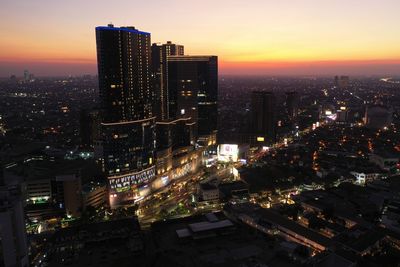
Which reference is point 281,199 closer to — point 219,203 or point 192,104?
point 219,203

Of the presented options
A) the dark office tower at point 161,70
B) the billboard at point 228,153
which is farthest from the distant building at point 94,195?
the billboard at point 228,153

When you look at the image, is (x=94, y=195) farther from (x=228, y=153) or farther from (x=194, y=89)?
(x=194, y=89)

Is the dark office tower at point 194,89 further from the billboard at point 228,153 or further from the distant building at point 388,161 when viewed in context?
the distant building at point 388,161

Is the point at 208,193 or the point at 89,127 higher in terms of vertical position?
the point at 89,127

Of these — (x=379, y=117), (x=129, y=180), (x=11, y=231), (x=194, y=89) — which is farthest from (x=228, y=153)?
(x=379, y=117)

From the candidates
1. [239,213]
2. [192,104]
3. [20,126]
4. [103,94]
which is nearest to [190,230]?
[239,213]

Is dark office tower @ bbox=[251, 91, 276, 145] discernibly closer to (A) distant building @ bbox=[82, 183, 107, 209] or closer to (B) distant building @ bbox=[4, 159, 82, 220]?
(A) distant building @ bbox=[82, 183, 107, 209]
